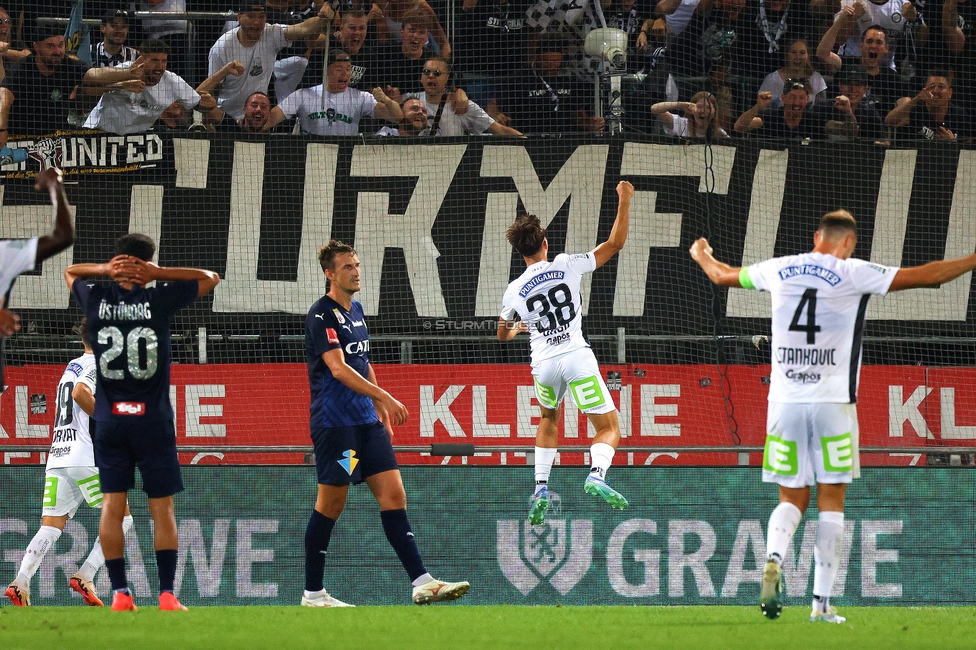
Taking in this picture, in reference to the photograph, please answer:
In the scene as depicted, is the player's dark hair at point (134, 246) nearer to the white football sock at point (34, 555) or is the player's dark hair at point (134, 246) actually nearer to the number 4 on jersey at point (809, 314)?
the white football sock at point (34, 555)

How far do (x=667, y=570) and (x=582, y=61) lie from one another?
523cm

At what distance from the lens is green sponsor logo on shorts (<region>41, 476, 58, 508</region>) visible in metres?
10.6

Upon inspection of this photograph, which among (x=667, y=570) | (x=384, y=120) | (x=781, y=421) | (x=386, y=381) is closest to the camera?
(x=781, y=421)

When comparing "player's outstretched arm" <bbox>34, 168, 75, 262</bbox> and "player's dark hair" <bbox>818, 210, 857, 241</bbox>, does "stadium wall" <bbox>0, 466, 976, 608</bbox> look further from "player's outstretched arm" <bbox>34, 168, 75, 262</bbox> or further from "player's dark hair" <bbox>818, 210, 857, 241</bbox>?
"player's outstretched arm" <bbox>34, 168, 75, 262</bbox>

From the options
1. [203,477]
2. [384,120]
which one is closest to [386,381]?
[203,477]

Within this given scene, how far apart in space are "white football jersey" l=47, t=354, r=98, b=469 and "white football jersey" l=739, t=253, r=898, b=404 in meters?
6.01

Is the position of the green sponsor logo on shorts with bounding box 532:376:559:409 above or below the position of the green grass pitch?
above

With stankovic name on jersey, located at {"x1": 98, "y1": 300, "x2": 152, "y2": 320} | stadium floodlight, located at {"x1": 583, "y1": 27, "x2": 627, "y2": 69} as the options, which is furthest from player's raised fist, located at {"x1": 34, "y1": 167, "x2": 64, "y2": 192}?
stadium floodlight, located at {"x1": 583, "y1": 27, "x2": 627, "y2": 69}

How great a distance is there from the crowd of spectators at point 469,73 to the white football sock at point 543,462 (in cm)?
400

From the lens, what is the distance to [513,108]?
44.3ft

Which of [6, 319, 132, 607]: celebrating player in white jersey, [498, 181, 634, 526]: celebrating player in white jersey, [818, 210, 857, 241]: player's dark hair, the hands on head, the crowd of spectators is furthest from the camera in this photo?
the crowd of spectators

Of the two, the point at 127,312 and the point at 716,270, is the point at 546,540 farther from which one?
the point at 127,312

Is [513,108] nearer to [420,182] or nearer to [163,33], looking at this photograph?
[420,182]

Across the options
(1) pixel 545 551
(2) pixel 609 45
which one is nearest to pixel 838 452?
(1) pixel 545 551
